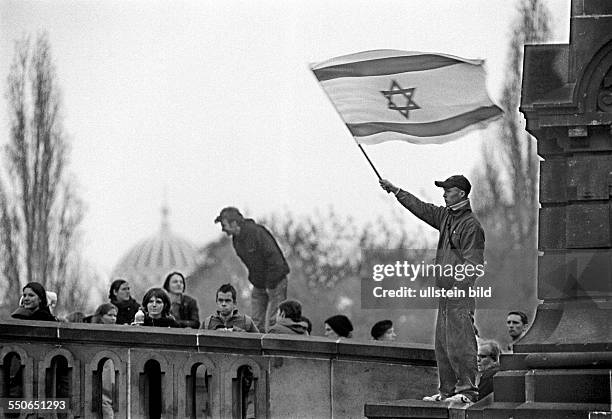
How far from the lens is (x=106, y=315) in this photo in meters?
14.6

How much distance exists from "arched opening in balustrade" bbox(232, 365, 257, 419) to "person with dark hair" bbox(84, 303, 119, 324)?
3.36ft

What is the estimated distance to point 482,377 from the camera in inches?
497

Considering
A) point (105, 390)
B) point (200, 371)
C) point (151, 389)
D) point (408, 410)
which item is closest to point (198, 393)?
point (200, 371)

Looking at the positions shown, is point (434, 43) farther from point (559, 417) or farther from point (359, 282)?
point (559, 417)

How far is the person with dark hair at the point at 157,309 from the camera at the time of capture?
14234 mm

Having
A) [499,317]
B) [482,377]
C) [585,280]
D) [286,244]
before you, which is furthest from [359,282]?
[585,280]

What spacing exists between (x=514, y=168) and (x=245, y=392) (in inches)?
157

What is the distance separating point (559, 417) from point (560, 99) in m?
1.91

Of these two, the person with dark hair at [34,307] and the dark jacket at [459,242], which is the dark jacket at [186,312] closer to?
the person with dark hair at [34,307]

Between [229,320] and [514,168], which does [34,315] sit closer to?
[229,320]

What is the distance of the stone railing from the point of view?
1427cm

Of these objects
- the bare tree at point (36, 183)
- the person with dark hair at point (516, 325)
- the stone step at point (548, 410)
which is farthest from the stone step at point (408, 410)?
the bare tree at point (36, 183)

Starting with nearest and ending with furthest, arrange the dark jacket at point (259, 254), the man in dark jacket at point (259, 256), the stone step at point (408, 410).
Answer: the stone step at point (408, 410)
the man in dark jacket at point (259, 256)
the dark jacket at point (259, 254)

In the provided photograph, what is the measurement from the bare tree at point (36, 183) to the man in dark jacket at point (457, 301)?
18.9 feet
